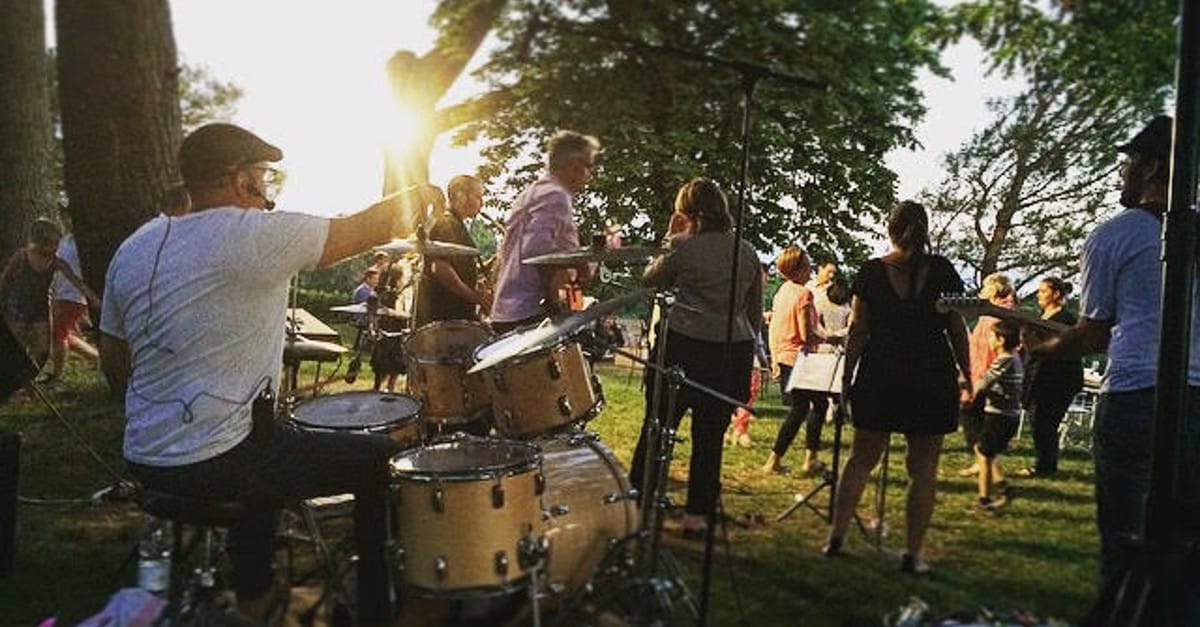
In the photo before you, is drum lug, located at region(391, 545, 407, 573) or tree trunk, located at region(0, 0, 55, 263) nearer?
drum lug, located at region(391, 545, 407, 573)

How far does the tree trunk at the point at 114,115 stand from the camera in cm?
521

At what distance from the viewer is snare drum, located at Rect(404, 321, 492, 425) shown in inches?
178

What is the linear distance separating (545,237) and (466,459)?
1340 millimetres

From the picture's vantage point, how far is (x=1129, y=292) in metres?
2.89

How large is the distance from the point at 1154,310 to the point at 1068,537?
323cm

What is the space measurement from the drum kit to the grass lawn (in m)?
0.73

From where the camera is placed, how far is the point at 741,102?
9.73ft

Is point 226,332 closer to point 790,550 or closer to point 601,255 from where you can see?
point 601,255

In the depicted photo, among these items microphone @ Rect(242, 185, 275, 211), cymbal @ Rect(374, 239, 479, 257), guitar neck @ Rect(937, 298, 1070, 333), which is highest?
microphone @ Rect(242, 185, 275, 211)

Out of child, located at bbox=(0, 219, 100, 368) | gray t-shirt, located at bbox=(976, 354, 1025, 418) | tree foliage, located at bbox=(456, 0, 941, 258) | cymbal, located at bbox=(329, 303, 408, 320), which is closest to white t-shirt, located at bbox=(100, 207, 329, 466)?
tree foliage, located at bbox=(456, 0, 941, 258)

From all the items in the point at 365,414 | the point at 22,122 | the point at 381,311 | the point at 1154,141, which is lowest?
the point at 365,414

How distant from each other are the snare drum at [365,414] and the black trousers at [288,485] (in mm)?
570

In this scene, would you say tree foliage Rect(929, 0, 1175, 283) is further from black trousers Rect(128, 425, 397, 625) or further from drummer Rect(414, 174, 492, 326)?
drummer Rect(414, 174, 492, 326)

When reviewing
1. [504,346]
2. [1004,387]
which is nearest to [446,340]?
[504,346]
